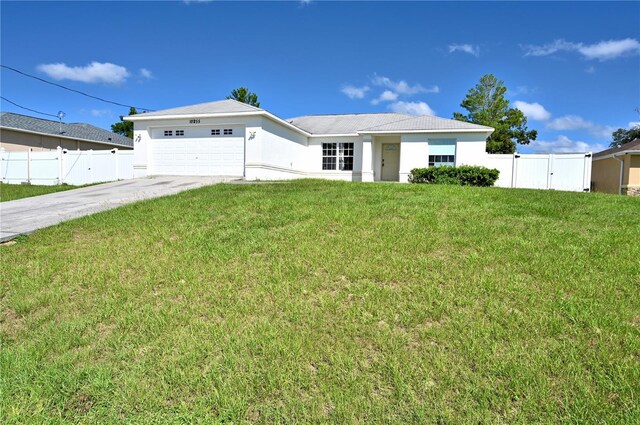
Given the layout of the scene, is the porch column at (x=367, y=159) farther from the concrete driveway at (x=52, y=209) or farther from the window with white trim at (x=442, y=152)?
the concrete driveway at (x=52, y=209)

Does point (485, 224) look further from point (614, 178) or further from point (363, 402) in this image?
point (614, 178)

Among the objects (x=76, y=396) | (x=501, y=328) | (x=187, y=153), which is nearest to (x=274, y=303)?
(x=76, y=396)

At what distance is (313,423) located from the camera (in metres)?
2.59

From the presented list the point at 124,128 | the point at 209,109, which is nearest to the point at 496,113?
the point at 209,109

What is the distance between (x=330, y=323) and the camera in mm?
3625

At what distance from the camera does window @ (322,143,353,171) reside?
2108cm

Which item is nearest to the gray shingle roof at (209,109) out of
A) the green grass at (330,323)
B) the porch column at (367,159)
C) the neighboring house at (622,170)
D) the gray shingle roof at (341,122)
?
the gray shingle roof at (341,122)

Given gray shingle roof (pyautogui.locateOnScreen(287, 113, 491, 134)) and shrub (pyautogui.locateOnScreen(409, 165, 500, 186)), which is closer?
shrub (pyautogui.locateOnScreen(409, 165, 500, 186))

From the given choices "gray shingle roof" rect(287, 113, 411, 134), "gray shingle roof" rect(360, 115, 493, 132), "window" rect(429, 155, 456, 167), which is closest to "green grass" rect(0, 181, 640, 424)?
"window" rect(429, 155, 456, 167)

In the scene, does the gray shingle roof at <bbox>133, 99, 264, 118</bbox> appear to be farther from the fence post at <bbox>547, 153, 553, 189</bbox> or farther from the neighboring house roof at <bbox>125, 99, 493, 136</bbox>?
the fence post at <bbox>547, 153, 553, 189</bbox>

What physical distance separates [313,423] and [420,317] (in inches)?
58.9

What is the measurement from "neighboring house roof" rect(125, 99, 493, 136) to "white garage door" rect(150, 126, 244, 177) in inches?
31.9

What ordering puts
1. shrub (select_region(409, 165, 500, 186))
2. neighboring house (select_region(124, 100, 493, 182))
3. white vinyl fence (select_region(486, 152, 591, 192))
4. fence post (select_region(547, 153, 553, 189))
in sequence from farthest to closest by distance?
fence post (select_region(547, 153, 553, 189)) → white vinyl fence (select_region(486, 152, 591, 192)) → neighboring house (select_region(124, 100, 493, 182)) → shrub (select_region(409, 165, 500, 186))

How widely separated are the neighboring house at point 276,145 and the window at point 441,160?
0.05m
